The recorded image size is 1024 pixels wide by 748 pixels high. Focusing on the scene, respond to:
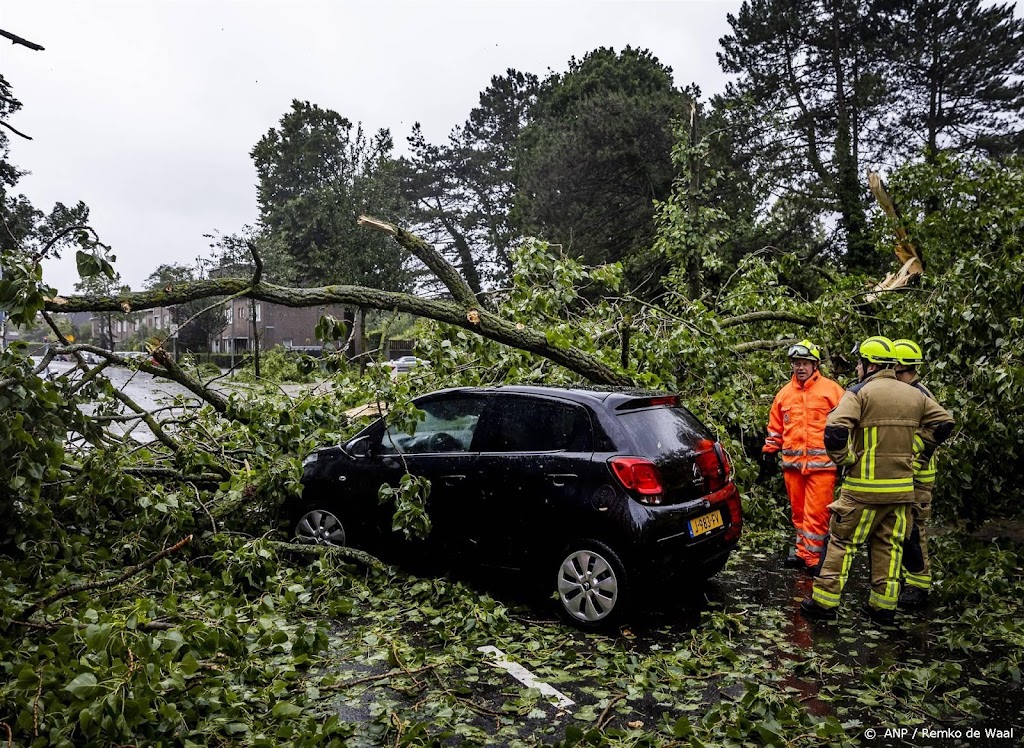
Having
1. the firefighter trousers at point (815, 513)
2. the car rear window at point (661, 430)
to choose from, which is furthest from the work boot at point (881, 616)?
the car rear window at point (661, 430)

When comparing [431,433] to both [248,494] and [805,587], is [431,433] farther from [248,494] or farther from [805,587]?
[805,587]

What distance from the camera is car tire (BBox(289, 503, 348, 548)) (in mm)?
5938

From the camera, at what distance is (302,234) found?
28.3 meters

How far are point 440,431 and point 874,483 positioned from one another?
3.07m

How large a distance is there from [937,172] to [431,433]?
764cm

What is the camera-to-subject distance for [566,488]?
16.0 ft

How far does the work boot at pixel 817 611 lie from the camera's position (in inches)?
194

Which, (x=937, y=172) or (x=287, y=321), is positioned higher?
(x=937, y=172)

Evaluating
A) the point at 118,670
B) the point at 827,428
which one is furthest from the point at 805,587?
the point at 118,670

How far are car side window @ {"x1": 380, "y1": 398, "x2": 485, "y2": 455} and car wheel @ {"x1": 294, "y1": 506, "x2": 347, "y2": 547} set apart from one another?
2.46ft

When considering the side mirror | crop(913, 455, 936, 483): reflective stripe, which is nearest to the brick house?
the side mirror

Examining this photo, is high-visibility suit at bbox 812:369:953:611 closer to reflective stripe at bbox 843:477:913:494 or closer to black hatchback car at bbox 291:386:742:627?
reflective stripe at bbox 843:477:913:494

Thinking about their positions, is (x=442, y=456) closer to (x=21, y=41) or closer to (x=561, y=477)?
(x=561, y=477)

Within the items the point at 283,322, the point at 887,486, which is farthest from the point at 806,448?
the point at 283,322
